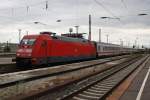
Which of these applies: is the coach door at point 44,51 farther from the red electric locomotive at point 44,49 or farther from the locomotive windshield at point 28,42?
the locomotive windshield at point 28,42

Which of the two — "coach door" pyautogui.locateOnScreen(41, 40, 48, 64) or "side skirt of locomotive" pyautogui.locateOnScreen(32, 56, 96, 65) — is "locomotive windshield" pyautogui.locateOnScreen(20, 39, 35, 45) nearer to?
"coach door" pyautogui.locateOnScreen(41, 40, 48, 64)

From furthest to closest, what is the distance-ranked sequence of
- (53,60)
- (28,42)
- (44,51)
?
(53,60) < (44,51) < (28,42)

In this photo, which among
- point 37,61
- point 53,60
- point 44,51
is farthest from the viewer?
point 53,60

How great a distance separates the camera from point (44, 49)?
96.5 feet

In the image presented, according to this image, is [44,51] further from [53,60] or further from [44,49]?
[53,60]

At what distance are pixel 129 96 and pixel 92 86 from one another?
156 inches

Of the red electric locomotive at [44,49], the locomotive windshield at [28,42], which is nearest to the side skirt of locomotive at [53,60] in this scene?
the red electric locomotive at [44,49]

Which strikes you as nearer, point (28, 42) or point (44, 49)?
point (28, 42)

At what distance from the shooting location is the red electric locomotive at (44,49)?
90.8 feet

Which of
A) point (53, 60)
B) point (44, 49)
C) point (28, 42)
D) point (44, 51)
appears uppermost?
point (28, 42)

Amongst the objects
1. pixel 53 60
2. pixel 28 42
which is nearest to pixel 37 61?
pixel 28 42

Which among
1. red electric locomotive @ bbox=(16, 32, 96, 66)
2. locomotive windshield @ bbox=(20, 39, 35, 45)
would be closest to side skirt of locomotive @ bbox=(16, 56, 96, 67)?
red electric locomotive @ bbox=(16, 32, 96, 66)

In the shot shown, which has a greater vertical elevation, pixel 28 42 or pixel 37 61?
pixel 28 42

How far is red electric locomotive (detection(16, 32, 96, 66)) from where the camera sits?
2769 cm
